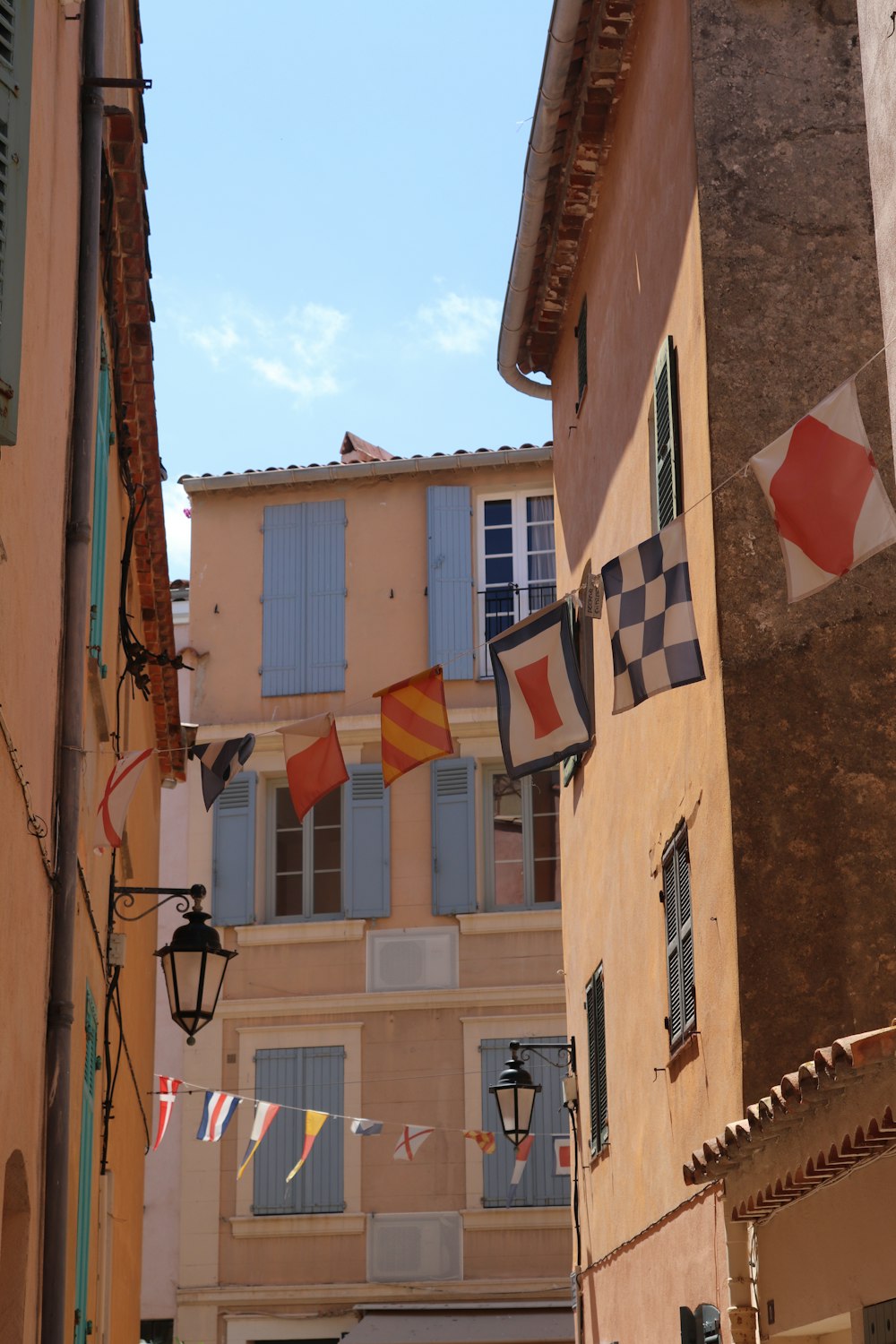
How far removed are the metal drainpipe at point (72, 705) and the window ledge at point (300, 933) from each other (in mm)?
13208

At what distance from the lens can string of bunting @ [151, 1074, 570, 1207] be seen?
19.0m

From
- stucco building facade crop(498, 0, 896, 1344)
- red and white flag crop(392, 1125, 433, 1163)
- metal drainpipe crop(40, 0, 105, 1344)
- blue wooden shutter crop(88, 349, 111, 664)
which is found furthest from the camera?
red and white flag crop(392, 1125, 433, 1163)

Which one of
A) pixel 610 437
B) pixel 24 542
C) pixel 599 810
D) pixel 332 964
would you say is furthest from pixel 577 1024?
pixel 24 542

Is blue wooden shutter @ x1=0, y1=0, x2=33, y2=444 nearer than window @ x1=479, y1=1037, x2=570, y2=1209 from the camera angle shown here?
Yes

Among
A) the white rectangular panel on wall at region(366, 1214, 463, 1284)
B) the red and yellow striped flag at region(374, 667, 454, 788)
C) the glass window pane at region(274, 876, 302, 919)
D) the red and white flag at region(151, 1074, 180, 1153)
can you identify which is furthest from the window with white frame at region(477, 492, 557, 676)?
the red and yellow striped flag at region(374, 667, 454, 788)

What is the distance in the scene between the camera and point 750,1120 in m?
6.53

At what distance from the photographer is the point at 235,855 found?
844 inches

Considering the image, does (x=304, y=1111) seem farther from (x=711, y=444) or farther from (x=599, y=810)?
(x=711, y=444)

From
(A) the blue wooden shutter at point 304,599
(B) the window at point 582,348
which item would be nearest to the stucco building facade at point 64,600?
(B) the window at point 582,348

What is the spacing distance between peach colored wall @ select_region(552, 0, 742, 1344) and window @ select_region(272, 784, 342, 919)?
24.8 feet

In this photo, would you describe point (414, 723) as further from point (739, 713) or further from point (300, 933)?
point (300, 933)

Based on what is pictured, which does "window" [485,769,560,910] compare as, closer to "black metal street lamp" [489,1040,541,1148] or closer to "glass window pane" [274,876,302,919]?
"glass window pane" [274,876,302,919]

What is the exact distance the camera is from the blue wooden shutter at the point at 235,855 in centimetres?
2128

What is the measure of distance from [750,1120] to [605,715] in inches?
224
